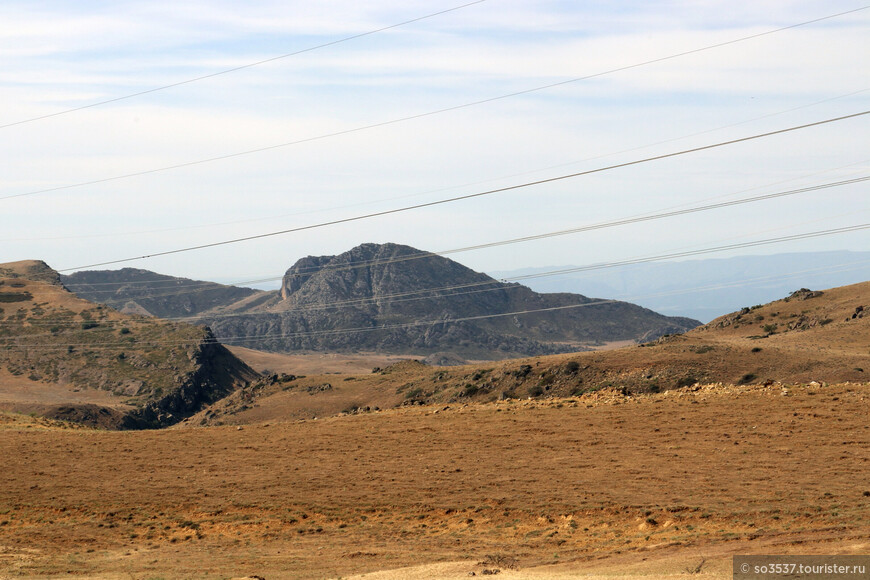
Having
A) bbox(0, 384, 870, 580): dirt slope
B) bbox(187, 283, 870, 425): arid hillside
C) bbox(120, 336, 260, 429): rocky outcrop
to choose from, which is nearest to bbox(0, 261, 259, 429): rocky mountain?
bbox(120, 336, 260, 429): rocky outcrop

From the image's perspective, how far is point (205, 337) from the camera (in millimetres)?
119500

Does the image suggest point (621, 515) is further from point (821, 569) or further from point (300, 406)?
point (300, 406)

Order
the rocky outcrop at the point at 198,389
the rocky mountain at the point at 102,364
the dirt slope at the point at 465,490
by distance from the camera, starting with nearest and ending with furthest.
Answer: the dirt slope at the point at 465,490 < the rocky outcrop at the point at 198,389 < the rocky mountain at the point at 102,364

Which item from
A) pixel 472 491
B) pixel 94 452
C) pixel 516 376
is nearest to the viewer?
pixel 472 491

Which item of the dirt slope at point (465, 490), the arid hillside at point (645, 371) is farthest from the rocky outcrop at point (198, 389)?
the dirt slope at point (465, 490)

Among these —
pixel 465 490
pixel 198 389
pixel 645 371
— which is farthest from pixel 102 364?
pixel 465 490

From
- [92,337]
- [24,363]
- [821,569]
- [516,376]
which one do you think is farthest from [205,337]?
[821,569]

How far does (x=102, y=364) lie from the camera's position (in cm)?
10619

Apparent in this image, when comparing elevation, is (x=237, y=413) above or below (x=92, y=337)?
below

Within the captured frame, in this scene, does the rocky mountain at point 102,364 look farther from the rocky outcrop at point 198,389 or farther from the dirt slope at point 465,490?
the dirt slope at point 465,490

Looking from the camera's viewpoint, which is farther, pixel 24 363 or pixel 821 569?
pixel 24 363

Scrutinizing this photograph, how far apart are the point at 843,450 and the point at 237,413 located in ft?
199

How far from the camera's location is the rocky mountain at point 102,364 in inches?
3590

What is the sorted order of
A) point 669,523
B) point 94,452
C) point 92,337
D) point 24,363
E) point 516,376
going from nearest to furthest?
point 669,523 → point 94,452 → point 516,376 → point 24,363 → point 92,337
